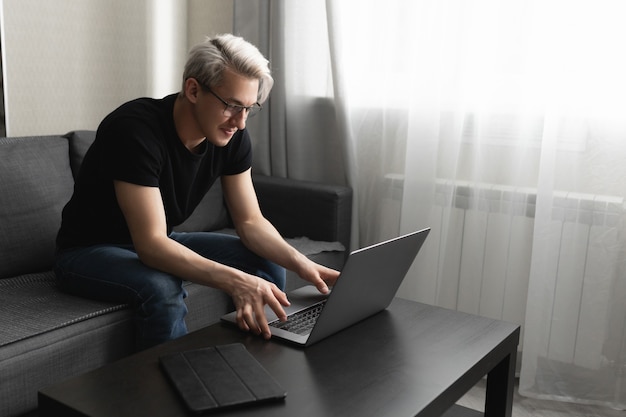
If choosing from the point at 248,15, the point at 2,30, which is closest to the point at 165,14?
the point at 248,15

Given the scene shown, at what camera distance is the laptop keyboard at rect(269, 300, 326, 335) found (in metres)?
1.61

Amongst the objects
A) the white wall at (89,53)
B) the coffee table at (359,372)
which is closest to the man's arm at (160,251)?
the coffee table at (359,372)

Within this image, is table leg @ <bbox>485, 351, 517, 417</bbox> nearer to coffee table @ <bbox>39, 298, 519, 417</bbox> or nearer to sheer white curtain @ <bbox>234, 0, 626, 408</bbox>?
coffee table @ <bbox>39, 298, 519, 417</bbox>

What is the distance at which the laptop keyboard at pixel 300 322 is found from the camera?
5.29 ft

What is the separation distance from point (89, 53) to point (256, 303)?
1703 mm

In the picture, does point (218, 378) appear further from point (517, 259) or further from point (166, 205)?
point (517, 259)

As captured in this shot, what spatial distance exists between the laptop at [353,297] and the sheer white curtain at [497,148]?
0.94 m

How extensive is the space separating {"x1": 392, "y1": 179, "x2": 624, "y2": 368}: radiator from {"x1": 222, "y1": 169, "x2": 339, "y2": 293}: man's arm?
0.79 meters

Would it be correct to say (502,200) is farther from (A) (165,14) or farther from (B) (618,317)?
(A) (165,14)

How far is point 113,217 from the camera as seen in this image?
78.6 inches

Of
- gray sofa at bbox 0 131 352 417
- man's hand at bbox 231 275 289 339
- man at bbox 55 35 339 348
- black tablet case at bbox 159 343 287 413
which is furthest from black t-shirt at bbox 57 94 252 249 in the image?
black tablet case at bbox 159 343 287 413

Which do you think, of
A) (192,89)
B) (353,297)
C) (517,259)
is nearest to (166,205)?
(192,89)

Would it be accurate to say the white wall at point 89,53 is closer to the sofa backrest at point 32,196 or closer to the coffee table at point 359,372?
the sofa backrest at point 32,196

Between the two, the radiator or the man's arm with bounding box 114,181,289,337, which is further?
the radiator
